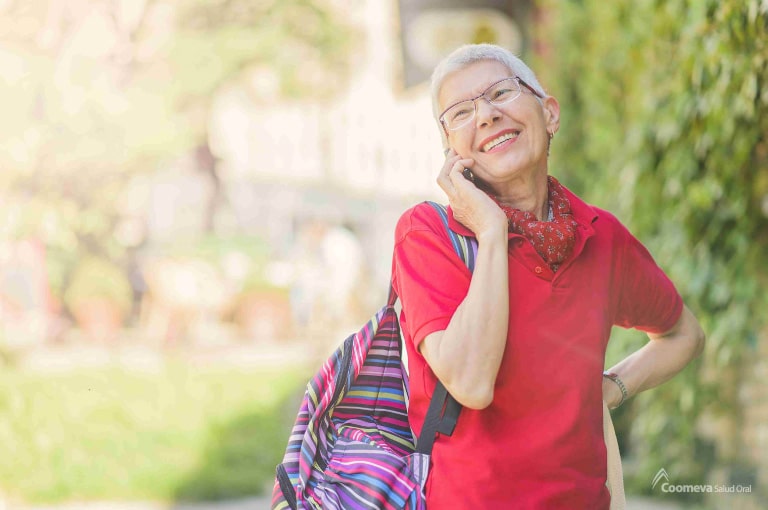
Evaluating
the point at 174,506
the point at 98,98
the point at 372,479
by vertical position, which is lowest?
the point at 174,506

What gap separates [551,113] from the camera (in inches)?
71.4

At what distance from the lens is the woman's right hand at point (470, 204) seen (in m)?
1.54

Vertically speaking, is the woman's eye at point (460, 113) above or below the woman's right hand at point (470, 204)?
above

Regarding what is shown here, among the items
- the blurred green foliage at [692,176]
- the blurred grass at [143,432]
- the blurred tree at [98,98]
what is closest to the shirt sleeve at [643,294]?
the blurred green foliage at [692,176]

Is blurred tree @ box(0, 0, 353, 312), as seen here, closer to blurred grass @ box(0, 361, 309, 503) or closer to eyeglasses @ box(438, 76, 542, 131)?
blurred grass @ box(0, 361, 309, 503)

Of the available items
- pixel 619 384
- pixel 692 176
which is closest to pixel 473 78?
pixel 619 384

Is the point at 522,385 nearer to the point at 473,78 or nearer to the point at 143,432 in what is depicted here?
the point at 473,78

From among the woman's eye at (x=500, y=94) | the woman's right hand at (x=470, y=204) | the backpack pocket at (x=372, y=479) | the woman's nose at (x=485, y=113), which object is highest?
the woman's eye at (x=500, y=94)

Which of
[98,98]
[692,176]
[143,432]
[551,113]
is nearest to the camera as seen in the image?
[551,113]

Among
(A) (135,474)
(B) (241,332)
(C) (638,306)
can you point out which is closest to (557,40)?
(B) (241,332)

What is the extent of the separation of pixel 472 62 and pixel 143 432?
16.4 feet

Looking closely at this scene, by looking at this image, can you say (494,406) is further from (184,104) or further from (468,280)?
(184,104)

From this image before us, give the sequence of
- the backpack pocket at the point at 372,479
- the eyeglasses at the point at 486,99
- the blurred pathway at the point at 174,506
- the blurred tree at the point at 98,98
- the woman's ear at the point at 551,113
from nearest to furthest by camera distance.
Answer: the backpack pocket at the point at 372,479 → the eyeglasses at the point at 486,99 → the woman's ear at the point at 551,113 → the blurred pathway at the point at 174,506 → the blurred tree at the point at 98,98

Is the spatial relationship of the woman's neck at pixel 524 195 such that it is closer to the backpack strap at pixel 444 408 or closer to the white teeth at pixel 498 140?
the white teeth at pixel 498 140
